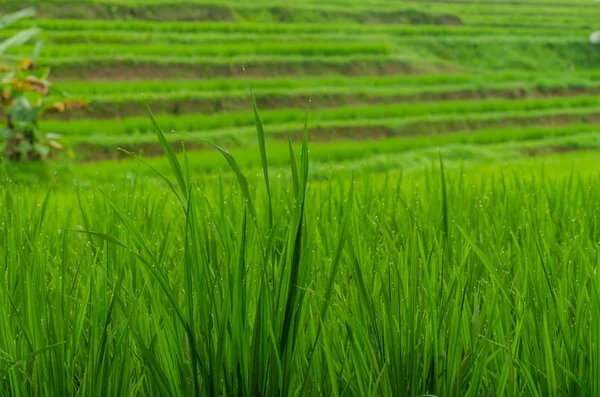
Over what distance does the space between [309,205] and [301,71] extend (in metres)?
9.73

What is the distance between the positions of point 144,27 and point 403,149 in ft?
18.4

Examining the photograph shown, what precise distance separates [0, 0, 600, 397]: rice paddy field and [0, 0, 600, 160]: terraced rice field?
42 mm

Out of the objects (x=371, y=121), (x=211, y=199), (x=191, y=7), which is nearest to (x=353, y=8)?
(x=191, y=7)

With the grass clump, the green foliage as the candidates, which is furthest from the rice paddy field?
the green foliage

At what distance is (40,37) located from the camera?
9930 millimetres

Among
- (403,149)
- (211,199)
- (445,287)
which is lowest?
(403,149)

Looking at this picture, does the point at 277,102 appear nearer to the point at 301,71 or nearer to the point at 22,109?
the point at 301,71

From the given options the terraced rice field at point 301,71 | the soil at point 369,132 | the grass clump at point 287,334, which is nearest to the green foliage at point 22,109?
the soil at point 369,132

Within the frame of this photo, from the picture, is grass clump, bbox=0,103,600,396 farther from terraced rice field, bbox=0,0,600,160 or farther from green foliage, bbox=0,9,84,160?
terraced rice field, bbox=0,0,600,160

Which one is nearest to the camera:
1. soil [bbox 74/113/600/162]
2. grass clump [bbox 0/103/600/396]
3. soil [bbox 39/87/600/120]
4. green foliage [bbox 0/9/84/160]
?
grass clump [bbox 0/103/600/396]

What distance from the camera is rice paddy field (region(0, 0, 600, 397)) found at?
0.69m

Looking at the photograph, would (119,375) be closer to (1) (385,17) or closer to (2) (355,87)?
(2) (355,87)

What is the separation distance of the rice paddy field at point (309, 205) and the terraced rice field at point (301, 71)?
0.14 feet

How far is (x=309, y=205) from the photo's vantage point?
1.29 meters
